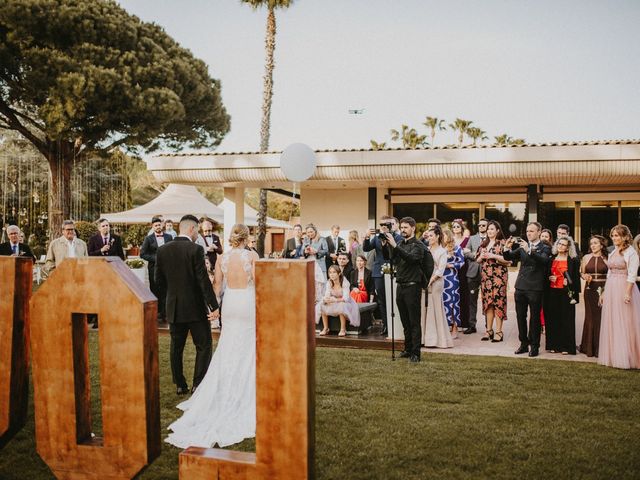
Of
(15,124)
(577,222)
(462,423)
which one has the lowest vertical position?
(462,423)

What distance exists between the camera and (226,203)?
17.5 meters

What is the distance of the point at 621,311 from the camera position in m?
7.20

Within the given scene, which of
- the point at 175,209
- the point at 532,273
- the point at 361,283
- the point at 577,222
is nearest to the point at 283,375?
the point at 532,273

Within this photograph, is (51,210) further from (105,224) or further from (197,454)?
(197,454)

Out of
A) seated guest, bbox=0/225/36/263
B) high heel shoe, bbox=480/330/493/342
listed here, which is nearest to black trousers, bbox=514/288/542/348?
high heel shoe, bbox=480/330/493/342

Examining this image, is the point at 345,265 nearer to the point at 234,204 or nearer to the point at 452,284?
the point at 452,284

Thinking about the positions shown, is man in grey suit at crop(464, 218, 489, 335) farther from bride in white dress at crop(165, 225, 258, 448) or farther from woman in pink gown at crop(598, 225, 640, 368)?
bride in white dress at crop(165, 225, 258, 448)

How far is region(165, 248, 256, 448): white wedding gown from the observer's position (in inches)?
191

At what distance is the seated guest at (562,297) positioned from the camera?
311 inches

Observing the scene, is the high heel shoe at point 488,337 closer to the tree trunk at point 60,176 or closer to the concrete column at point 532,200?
the concrete column at point 532,200

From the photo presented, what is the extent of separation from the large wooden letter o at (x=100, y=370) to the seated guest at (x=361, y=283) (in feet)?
26.5

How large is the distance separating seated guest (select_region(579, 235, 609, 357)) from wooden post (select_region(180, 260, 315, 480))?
6915mm

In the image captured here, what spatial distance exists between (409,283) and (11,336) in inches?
225

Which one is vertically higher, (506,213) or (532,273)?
(506,213)
